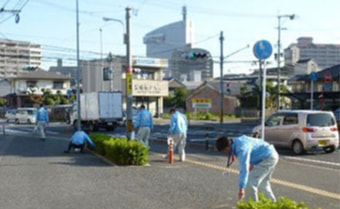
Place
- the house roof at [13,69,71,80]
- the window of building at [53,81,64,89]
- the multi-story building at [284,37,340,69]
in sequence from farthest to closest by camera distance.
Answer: the multi-story building at [284,37,340,69] → the window of building at [53,81,64,89] → the house roof at [13,69,71,80]

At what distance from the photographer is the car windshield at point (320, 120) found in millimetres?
15062

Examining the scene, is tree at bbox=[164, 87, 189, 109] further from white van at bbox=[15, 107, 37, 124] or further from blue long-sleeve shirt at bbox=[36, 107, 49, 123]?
blue long-sleeve shirt at bbox=[36, 107, 49, 123]

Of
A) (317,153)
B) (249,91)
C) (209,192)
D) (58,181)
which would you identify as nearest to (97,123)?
(317,153)

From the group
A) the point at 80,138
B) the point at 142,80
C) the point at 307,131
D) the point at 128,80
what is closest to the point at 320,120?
the point at 307,131

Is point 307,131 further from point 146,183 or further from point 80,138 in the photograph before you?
point 80,138

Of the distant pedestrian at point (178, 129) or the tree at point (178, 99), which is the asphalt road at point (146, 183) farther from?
the tree at point (178, 99)

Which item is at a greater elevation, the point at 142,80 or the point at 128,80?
the point at 142,80

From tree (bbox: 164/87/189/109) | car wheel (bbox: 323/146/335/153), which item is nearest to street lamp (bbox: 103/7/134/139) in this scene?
car wheel (bbox: 323/146/335/153)

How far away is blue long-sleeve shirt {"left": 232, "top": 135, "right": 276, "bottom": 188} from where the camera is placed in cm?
556

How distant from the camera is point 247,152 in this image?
5699 mm

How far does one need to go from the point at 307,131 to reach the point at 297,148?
74cm

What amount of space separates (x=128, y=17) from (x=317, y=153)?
8.30 m

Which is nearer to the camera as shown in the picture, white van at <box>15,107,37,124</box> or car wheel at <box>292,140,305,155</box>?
car wheel at <box>292,140,305,155</box>

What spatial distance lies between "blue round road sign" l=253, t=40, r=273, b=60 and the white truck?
2100cm
